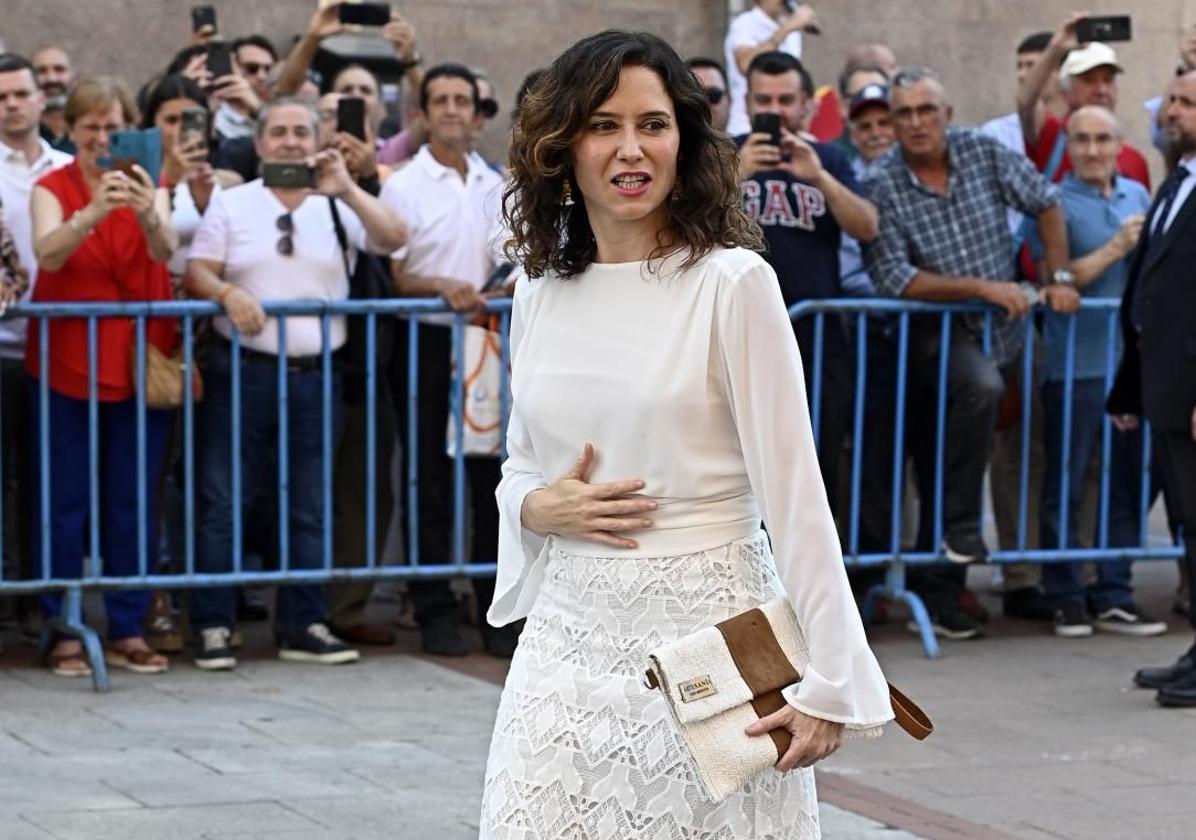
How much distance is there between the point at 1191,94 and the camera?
26.8 ft

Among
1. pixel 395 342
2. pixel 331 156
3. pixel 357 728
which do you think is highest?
pixel 331 156

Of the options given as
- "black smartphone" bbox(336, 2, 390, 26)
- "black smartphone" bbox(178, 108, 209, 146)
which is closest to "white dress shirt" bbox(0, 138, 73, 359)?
"black smartphone" bbox(178, 108, 209, 146)

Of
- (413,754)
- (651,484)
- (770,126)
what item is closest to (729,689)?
(651,484)

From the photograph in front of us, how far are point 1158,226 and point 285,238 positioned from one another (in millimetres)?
3196

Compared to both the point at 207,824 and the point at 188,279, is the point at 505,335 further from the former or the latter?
the point at 207,824

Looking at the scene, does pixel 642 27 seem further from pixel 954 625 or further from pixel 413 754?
pixel 413 754

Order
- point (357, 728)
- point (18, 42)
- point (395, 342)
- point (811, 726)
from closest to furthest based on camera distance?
point (811, 726), point (357, 728), point (395, 342), point (18, 42)

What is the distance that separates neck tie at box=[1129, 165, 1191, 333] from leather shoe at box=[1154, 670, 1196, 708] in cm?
130

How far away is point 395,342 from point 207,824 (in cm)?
319

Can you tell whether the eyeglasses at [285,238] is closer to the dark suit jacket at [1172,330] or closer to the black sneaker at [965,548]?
the black sneaker at [965,548]

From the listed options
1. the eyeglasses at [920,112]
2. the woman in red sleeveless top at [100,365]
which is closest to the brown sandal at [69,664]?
the woman in red sleeveless top at [100,365]

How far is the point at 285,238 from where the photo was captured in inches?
330

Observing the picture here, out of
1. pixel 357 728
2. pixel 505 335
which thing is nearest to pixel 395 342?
pixel 505 335

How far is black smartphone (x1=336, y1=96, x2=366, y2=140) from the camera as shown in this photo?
8969 millimetres
